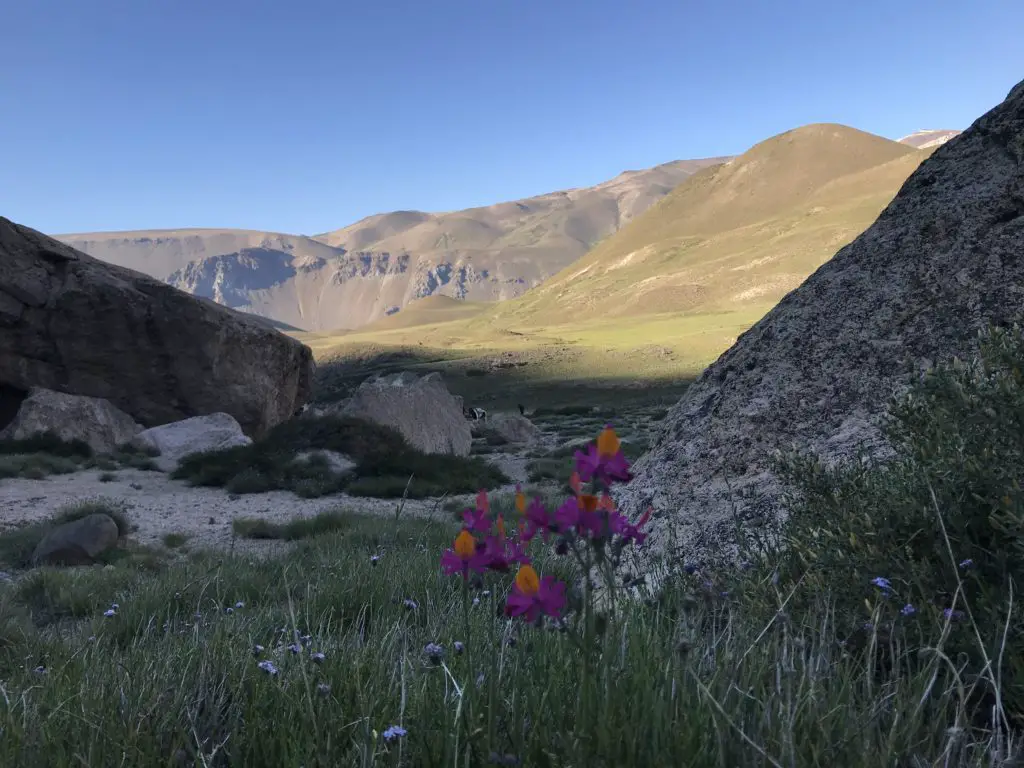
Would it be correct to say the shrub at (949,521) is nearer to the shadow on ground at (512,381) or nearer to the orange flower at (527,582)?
the orange flower at (527,582)

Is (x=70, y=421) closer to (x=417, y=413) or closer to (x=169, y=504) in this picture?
(x=169, y=504)

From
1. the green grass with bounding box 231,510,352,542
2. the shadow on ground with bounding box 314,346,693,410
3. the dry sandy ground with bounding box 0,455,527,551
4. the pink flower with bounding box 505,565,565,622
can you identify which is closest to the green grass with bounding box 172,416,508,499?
the dry sandy ground with bounding box 0,455,527,551

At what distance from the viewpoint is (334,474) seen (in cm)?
1449

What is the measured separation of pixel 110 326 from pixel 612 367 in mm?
53607

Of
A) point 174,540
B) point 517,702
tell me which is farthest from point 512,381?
point 517,702

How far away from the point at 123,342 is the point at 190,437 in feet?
13.2

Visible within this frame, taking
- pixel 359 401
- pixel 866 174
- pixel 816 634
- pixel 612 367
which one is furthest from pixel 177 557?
pixel 866 174

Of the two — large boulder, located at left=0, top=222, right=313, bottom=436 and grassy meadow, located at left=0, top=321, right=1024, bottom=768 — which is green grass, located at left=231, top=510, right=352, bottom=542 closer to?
grassy meadow, located at left=0, top=321, right=1024, bottom=768

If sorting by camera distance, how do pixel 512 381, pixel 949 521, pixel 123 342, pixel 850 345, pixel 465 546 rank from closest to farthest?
1. pixel 465 546
2. pixel 949 521
3. pixel 850 345
4. pixel 123 342
5. pixel 512 381

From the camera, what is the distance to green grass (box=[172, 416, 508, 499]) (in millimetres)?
13414

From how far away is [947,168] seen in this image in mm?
4586

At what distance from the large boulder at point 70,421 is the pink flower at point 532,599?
17.9 metres

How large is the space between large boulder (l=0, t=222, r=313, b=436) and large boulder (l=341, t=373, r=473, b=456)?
11.1 ft

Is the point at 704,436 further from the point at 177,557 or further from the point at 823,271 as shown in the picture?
the point at 177,557
